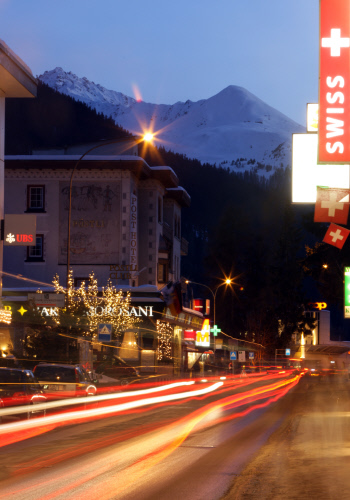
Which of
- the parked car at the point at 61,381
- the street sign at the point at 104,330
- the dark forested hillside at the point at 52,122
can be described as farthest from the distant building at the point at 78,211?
the dark forested hillside at the point at 52,122

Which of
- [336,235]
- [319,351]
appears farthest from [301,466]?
[319,351]

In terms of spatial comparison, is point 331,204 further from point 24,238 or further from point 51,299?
point 51,299

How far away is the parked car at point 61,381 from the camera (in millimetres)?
26438

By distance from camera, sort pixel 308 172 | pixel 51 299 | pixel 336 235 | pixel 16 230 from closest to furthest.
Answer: pixel 308 172 < pixel 16 230 < pixel 336 235 < pixel 51 299

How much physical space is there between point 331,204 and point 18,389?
10.2 meters

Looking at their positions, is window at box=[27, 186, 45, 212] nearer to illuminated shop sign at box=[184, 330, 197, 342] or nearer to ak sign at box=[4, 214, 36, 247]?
illuminated shop sign at box=[184, 330, 197, 342]

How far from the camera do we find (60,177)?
6016 cm

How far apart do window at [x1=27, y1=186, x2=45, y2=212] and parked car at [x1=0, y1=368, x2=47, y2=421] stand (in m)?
39.1

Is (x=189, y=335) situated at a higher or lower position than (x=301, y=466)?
lower

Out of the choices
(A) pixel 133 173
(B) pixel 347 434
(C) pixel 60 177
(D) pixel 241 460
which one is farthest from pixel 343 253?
(D) pixel 241 460

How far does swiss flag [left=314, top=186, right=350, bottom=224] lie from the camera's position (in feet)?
70.0

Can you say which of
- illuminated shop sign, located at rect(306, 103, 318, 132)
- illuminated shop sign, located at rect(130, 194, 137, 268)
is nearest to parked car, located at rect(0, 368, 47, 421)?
illuminated shop sign, located at rect(306, 103, 318, 132)

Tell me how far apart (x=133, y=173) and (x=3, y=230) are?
3021 centimetres

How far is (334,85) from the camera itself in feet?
58.5
